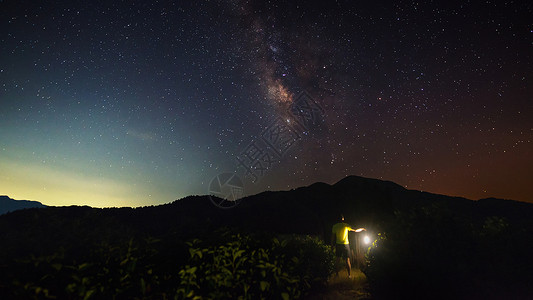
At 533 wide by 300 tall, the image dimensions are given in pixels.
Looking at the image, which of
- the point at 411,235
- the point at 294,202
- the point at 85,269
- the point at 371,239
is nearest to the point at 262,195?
the point at 294,202

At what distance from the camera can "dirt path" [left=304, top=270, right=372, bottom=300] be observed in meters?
5.92

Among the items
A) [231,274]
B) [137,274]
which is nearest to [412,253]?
[231,274]

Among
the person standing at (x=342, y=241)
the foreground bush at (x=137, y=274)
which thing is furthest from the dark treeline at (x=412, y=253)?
the person standing at (x=342, y=241)

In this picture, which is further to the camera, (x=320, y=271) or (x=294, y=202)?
(x=294, y=202)

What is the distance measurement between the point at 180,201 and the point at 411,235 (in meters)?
52.2

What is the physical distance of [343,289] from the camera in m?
6.59

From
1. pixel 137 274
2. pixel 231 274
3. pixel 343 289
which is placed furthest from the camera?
pixel 343 289

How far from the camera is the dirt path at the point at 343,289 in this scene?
19.4 ft

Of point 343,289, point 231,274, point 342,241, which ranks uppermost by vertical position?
point 231,274

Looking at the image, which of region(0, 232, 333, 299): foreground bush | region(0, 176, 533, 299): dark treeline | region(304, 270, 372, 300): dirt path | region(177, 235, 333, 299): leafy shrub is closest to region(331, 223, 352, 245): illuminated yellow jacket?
region(304, 270, 372, 300): dirt path

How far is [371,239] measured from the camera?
960 centimetres

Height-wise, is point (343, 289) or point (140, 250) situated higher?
point (140, 250)

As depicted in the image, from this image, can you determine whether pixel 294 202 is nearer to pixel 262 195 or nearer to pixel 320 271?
pixel 262 195

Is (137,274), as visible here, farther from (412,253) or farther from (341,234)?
(341,234)
